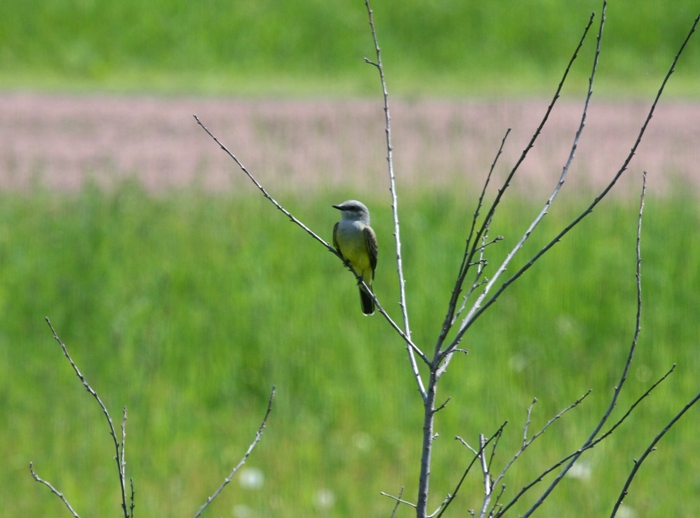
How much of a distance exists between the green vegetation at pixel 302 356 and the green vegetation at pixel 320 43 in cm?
973

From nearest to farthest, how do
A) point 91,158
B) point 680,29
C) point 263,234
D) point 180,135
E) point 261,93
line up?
point 263,234 → point 91,158 → point 180,135 → point 261,93 → point 680,29

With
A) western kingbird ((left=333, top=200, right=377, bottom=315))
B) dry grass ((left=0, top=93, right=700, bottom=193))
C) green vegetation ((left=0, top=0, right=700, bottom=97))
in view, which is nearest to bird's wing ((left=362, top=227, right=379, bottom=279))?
western kingbird ((left=333, top=200, right=377, bottom=315))

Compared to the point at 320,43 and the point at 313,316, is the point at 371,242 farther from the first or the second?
the point at 320,43

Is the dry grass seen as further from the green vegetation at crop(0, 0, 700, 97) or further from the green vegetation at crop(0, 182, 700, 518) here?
the green vegetation at crop(0, 0, 700, 97)

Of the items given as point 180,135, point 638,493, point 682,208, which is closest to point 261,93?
point 180,135

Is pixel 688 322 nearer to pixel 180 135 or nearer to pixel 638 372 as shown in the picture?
pixel 638 372

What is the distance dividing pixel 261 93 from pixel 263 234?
8439 mm

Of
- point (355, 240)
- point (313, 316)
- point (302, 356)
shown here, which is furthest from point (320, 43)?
point (355, 240)

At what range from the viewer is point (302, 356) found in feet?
19.5

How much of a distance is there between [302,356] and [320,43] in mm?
13181

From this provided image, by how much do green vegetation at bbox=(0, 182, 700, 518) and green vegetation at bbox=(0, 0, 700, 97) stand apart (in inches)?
383

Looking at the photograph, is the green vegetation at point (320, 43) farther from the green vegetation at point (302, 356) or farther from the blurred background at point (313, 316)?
the green vegetation at point (302, 356)

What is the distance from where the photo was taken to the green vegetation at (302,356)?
495 centimetres

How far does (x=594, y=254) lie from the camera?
22.7 ft
